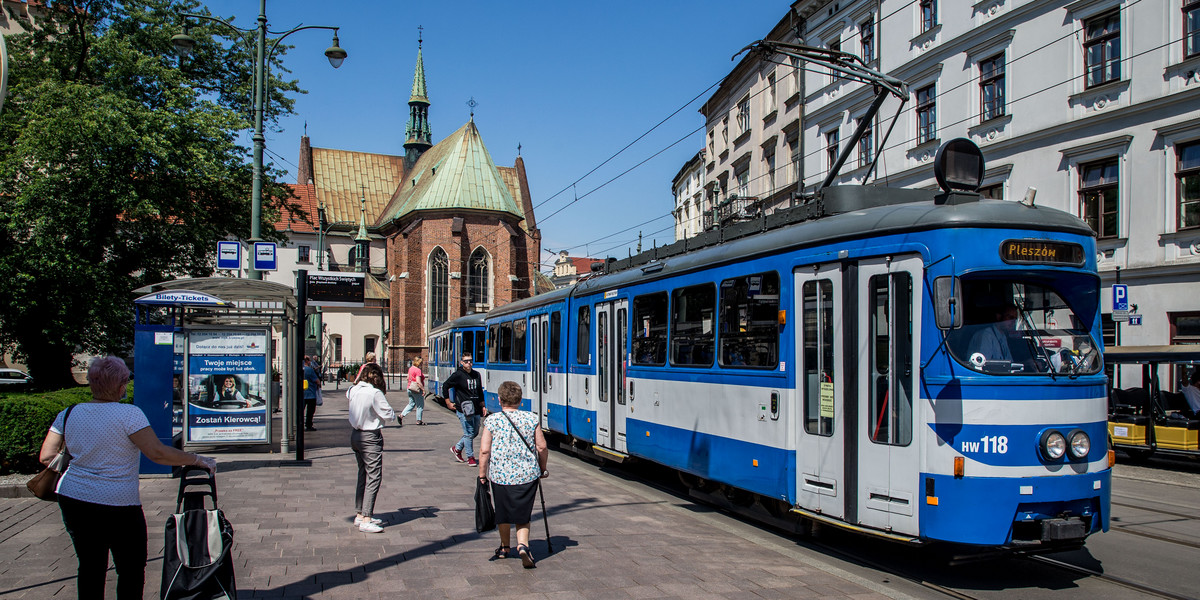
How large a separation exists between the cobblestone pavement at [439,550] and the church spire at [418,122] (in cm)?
7103

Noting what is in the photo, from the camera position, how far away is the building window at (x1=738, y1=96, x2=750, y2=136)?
35688 mm

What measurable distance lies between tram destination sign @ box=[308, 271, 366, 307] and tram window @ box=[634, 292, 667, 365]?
6677mm

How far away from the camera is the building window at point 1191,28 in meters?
17.5

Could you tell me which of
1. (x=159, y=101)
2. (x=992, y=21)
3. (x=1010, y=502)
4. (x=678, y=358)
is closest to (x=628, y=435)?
(x=678, y=358)

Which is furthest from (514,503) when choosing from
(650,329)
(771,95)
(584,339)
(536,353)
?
(771,95)

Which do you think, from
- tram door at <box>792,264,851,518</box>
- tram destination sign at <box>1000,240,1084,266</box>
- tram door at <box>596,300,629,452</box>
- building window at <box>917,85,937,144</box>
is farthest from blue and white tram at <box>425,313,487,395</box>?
tram destination sign at <box>1000,240,1084,266</box>

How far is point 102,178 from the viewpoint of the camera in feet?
76.7

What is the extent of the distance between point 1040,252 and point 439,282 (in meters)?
57.0

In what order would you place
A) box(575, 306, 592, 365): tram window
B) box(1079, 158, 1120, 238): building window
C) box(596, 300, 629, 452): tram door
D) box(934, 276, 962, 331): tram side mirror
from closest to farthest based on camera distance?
box(934, 276, 962, 331): tram side mirror, box(596, 300, 629, 452): tram door, box(575, 306, 592, 365): tram window, box(1079, 158, 1120, 238): building window

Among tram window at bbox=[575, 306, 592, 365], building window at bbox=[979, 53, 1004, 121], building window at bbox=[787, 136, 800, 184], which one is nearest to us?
tram window at bbox=[575, 306, 592, 365]

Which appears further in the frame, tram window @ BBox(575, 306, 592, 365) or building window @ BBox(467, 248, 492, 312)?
building window @ BBox(467, 248, 492, 312)

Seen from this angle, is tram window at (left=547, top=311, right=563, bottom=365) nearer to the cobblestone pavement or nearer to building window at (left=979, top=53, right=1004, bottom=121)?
the cobblestone pavement

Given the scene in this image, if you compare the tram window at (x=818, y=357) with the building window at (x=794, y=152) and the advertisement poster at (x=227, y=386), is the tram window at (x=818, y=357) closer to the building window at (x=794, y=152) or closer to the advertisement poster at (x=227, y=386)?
the advertisement poster at (x=227, y=386)

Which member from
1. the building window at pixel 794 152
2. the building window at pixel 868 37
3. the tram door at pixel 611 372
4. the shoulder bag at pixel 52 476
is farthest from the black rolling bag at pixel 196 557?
the building window at pixel 794 152
